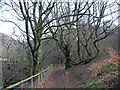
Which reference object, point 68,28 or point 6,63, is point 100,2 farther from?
point 6,63

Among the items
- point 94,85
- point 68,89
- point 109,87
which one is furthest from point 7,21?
point 109,87

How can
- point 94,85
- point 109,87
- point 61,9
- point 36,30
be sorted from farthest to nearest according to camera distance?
point 61,9 → point 36,30 → point 94,85 → point 109,87

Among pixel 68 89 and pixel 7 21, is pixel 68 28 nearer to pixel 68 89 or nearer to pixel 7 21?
pixel 7 21

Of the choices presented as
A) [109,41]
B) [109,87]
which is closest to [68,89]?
[109,87]

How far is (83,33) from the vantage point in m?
34.4

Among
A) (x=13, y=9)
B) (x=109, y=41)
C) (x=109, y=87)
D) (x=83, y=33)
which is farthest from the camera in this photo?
(x=109, y=41)

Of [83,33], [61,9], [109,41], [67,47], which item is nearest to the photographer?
[61,9]

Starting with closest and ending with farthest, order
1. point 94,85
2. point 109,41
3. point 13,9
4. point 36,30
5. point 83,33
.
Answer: point 94,85 → point 36,30 → point 13,9 → point 83,33 → point 109,41

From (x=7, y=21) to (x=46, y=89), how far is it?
9.72 meters

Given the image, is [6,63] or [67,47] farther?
[6,63]

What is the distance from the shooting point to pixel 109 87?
11.1 m

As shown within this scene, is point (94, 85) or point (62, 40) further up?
point (62, 40)

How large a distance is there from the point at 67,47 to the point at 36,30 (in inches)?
426

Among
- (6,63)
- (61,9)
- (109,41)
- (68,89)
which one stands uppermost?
(61,9)
